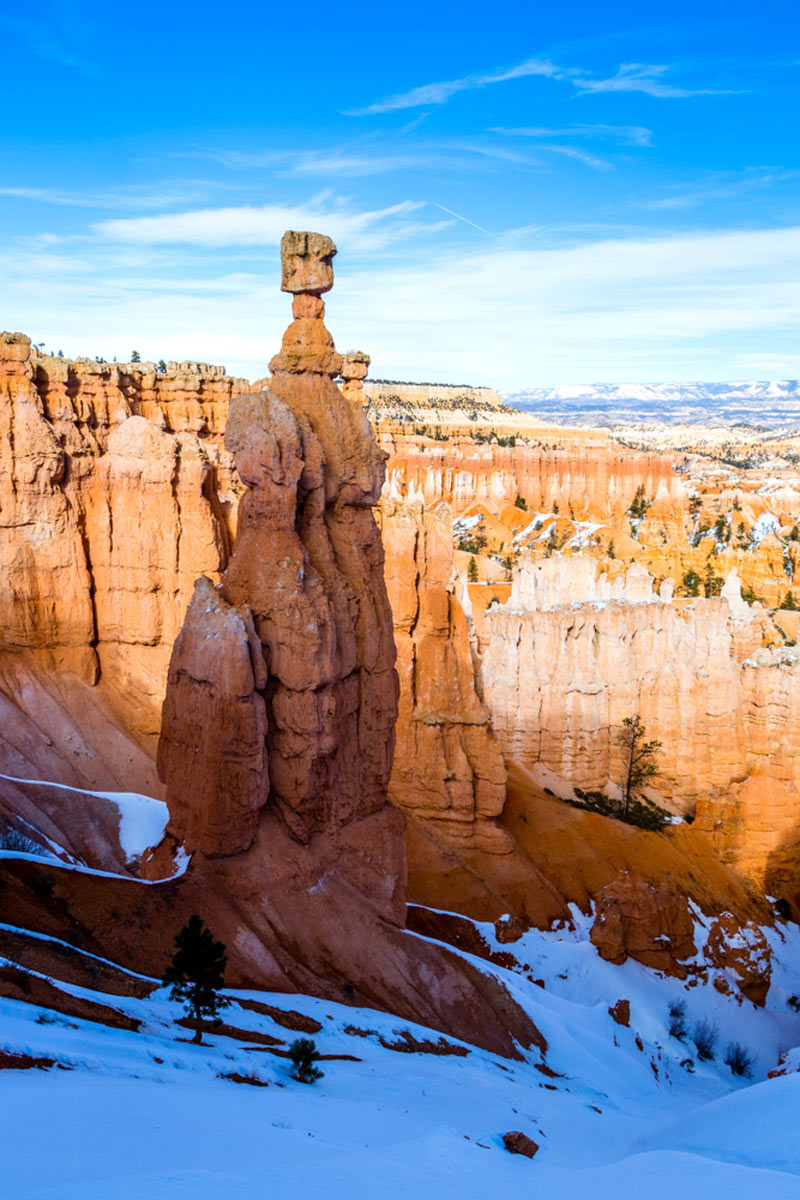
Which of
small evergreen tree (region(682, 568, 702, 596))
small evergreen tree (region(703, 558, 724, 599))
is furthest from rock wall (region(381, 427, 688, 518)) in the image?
small evergreen tree (region(703, 558, 724, 599))

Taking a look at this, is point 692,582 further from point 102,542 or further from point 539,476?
point 102,542

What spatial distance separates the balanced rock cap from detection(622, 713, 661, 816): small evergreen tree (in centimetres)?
2210

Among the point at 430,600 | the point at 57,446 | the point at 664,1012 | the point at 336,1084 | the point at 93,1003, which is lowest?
the point at 664,1012

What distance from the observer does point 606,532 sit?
83.5 metres

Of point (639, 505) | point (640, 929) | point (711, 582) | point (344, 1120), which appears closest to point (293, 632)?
point (344, 1120)

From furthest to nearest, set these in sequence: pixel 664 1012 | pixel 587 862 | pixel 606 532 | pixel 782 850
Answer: pixel 606 532 < pixel 782 850 < pixel 587 862 < pixel 664 1012

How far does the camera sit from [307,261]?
16234 millimetres

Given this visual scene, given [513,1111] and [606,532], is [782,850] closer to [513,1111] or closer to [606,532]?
[513,1111]

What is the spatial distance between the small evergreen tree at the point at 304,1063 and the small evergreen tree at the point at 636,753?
22.8 meters

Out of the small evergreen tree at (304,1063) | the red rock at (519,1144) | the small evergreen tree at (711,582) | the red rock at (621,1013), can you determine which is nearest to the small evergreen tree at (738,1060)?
the red rock at (621,1013)

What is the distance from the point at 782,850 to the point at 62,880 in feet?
80.7

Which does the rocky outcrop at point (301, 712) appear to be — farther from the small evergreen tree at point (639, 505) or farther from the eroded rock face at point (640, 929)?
the small evergreen tree at point (639, 505)

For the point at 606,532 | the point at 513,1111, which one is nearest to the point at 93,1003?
the point at 513,1111

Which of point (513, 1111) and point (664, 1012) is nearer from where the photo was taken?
point (513, 1111)
